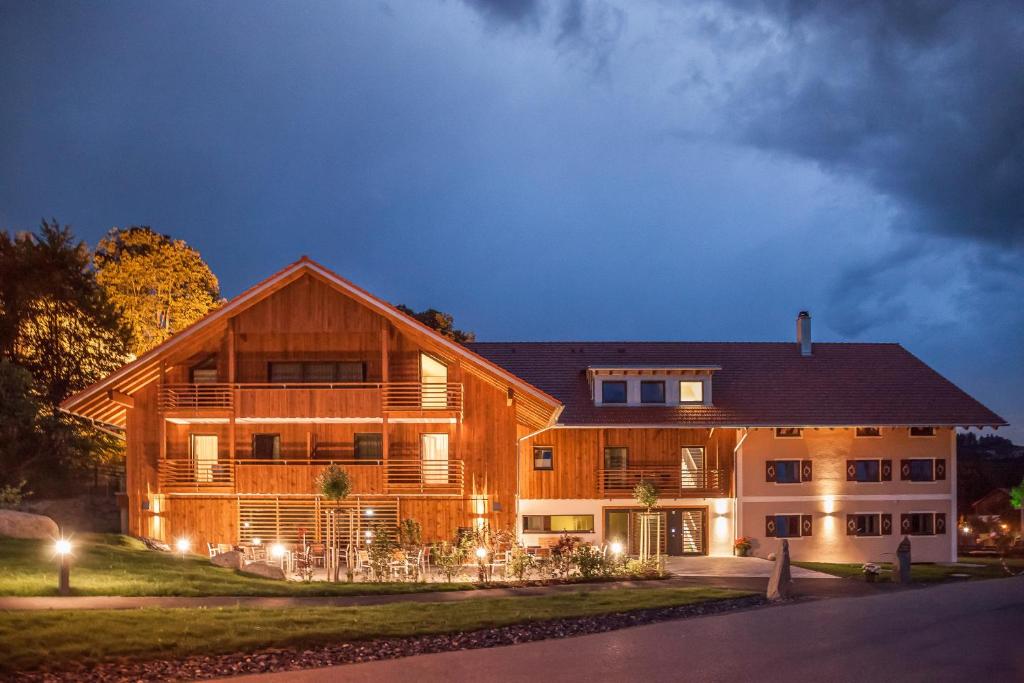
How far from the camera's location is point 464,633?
15.0 metres

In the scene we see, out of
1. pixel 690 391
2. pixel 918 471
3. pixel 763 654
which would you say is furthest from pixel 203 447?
pixel 918 471

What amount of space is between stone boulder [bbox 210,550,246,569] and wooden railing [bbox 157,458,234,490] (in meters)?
5.93

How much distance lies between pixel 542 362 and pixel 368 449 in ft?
29.9

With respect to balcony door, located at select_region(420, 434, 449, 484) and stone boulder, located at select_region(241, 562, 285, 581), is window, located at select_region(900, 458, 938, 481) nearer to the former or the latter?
balcony door, located at select_region(420, 434, 449, 484)

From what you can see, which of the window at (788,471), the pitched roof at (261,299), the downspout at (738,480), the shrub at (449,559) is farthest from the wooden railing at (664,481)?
the shrub at (449,559)

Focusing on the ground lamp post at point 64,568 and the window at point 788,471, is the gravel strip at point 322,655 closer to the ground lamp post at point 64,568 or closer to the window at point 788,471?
the ground lamp post at point 64,568

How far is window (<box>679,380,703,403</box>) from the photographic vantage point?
36.2 metres

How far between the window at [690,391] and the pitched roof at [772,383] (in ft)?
1.10

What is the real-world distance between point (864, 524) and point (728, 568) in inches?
371

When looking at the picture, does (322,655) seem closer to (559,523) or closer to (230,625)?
(230,625)

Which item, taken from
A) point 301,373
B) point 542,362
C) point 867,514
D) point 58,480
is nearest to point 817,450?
point 867,514

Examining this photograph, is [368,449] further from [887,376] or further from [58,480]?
[887,376]

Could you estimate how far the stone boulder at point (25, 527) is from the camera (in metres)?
24.5

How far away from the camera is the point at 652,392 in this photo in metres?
36.3
